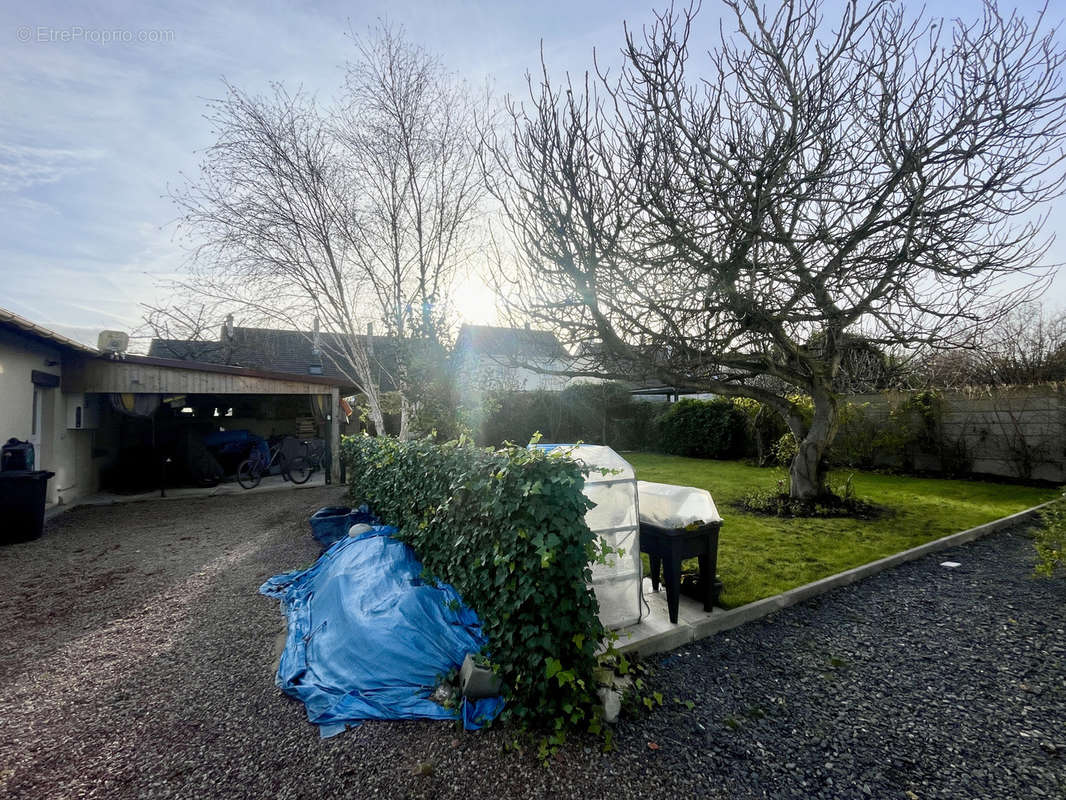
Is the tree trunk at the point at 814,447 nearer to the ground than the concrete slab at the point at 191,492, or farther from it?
farther from it

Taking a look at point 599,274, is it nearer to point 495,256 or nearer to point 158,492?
point 495,256

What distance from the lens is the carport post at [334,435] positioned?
11.3m

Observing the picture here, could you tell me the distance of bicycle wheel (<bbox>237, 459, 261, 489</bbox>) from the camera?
10.8 metres

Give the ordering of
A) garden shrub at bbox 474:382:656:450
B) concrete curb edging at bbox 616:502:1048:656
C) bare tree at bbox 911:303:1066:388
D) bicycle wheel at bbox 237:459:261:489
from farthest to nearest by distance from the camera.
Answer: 1. garden shrub at bbox 474:382:656:450
2. bicycle wheel at bbox 237:459:261:489
3. bare tree at bbox 911:303:1066:388
4. concrete curb edging at bbox 616:502:1048:656

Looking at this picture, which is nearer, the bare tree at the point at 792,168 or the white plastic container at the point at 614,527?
the white plastic container at the point at 614,527

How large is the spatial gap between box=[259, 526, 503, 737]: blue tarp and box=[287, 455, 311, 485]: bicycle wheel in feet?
27.5

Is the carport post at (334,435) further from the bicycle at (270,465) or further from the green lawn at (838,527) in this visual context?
the green lawn at (838,527)

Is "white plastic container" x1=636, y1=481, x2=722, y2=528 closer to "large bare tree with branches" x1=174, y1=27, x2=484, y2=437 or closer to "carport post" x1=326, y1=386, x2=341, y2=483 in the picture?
"large bare tree with branches" x1=174, y1=27, x2=484, y2=437

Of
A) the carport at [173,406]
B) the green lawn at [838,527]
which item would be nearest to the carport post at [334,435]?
the carport at [173,406]

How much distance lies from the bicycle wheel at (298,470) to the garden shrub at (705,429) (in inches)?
422

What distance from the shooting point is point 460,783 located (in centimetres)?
212

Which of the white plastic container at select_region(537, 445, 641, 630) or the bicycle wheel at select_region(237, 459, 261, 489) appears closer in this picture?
the white plastic container at select_region(537, 445, 641, 630)

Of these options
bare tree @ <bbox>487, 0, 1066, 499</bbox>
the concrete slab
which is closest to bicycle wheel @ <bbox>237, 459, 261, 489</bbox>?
the concrete slab

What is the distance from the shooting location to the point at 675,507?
3.52 m
